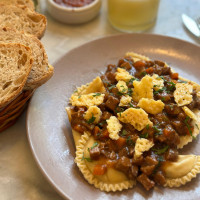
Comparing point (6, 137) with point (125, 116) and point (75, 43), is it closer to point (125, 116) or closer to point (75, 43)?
point (125, 116)

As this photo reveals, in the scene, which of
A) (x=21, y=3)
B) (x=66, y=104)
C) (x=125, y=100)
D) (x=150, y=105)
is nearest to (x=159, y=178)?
(x=150, y=105)

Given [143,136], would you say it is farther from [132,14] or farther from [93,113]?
[132,14]

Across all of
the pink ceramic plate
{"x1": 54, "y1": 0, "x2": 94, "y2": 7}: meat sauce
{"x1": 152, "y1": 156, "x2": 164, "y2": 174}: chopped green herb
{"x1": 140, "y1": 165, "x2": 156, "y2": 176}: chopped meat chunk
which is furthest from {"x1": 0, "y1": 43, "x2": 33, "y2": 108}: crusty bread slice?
{"x1": 54, "y1": 0, "x2": 94, "y2": 7}: meat sauce

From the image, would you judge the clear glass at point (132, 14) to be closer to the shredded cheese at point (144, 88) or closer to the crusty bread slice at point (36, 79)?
the shredded cheese at point (144, 88)

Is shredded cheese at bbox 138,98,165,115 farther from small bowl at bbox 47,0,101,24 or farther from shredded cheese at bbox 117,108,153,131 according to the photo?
small bowl at bbox 47,0,101,24

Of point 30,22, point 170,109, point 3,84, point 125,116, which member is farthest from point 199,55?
point 3,84

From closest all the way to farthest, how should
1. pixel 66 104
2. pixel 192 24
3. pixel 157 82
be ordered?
1. pixel 157 82
2. pixel 66 104
3. pixel 192 24
